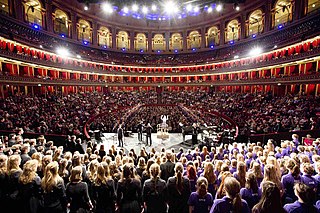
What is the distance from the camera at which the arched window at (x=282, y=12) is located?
32750 mm

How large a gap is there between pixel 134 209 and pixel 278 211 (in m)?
2.43

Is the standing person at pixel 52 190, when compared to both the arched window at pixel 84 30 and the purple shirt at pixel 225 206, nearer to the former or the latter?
the purple shirt at pixel 225 206

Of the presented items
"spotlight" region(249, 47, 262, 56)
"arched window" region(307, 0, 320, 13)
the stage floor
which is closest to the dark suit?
the stage floor

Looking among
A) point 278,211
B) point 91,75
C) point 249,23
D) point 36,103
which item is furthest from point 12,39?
point 249,23

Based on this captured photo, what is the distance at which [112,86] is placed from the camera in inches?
1641

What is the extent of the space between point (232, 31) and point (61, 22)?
126 ft

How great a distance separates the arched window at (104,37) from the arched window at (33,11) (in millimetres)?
13834

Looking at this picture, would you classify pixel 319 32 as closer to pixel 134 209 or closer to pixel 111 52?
pixel 134 209

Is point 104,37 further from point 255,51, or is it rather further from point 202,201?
point 202,201

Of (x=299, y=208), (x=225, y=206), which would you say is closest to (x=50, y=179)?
(x=225, y=206)

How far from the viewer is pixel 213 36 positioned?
158 feet

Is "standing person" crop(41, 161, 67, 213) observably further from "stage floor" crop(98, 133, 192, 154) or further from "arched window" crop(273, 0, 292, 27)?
"arched window" crop(273, 0, 292, 27)

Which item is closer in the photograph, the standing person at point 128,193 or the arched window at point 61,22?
the standing person at point 128,193

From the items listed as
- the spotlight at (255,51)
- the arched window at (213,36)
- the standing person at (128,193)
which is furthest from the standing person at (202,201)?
the arched window at (213,36)
